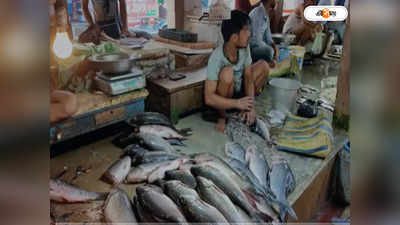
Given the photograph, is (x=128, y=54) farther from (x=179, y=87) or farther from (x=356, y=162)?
(x=356, y=162)

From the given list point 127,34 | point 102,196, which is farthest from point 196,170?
point 127,34

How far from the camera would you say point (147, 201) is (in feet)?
4.02

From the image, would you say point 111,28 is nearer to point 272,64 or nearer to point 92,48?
point 92,48

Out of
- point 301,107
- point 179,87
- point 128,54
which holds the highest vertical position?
point 128,54

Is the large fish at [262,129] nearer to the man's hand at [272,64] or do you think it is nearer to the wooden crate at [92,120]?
the man's hand at [272,64]

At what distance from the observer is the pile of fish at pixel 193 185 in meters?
1.20

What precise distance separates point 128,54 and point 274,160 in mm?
761

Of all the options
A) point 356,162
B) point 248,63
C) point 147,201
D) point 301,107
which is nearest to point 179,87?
point 248,63

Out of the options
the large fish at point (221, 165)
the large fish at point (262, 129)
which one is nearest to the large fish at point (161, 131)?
the large fish at point (221, 165)

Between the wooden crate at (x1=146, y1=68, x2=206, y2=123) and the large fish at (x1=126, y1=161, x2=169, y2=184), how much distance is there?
0.65 ft

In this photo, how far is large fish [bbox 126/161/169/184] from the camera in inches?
48.3

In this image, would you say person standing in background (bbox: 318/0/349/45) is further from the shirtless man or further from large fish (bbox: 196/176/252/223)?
large fish (bbox: 196/176/252/223)

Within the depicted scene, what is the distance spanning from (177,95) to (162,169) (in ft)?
0.96

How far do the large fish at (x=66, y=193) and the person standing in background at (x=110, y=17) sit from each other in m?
0.54
